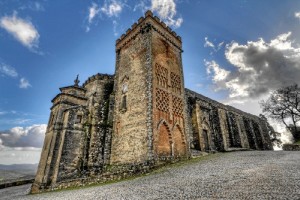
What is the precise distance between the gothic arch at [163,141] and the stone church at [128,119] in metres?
0.01

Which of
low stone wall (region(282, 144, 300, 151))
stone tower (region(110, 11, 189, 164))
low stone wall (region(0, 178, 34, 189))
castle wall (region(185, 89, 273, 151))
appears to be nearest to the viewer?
stone tower (region(110, 11, 189, 164))

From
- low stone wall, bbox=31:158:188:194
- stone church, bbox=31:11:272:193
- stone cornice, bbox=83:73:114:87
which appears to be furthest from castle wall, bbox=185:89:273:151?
stone cornice, bbox=83:73:114:87

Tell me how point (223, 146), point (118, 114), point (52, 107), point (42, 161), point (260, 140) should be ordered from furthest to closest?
point (260, 140) → point (223, 146) → point (52, 107) → point (118, 114) → point (42, 161)

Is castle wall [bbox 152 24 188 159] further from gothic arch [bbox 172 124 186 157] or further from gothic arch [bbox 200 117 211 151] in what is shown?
gothic arch [bbox 200 117 211 151]

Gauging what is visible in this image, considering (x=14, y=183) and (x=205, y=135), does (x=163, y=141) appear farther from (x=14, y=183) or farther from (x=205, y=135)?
(x=14, y=183)

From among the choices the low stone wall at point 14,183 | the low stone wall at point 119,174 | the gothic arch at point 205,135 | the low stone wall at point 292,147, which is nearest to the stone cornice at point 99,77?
the low stone wall at point 119,174

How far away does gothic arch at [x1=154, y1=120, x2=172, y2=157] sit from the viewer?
39.8 feet

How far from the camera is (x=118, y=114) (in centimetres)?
1553

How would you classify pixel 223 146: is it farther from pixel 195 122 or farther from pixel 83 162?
pixel 83 162

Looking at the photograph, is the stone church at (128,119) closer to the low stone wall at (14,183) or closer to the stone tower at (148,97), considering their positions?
the stone tower at (148,97)

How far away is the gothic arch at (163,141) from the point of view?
12.1 m

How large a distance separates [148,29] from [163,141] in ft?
31.6

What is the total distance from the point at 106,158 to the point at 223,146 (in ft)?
43.3

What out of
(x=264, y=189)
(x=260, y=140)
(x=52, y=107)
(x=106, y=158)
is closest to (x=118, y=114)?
(x=106, y=158)
